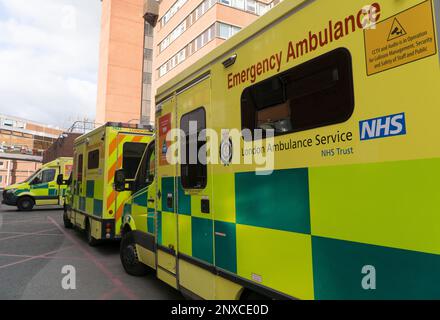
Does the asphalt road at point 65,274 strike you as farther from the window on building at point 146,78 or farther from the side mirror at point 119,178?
the window on building at point 146,78

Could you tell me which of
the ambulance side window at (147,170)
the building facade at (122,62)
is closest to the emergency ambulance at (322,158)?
the ambulance side window at (147,170)

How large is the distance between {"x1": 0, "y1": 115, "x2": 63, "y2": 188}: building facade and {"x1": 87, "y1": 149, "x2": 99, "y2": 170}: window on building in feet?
137

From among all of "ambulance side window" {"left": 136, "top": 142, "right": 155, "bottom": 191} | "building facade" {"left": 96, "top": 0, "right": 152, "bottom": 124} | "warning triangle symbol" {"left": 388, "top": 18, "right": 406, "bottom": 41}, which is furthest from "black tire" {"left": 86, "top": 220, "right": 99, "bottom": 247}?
"building facade" {"left": 96, "top": 0, "right": 152, "bottom": 124}

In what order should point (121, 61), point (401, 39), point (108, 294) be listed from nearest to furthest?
point (401, 39) → point (108, 294) → point (121, 61)

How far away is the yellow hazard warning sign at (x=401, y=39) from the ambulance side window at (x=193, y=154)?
5.93 ft

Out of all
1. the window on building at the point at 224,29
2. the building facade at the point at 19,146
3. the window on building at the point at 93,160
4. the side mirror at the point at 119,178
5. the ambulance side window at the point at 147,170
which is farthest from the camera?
the building facade at the point at 19,146

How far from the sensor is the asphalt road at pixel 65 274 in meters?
4.61

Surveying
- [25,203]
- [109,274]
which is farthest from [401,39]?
[25,203]

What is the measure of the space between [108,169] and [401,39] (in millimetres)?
6116

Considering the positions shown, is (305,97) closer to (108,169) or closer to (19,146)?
(108,169)

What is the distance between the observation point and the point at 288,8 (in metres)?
2.37

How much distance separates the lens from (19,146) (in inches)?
1913

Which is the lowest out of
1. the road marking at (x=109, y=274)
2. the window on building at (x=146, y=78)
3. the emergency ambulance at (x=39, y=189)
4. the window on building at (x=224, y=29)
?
the road marking at (x=109, y=274)

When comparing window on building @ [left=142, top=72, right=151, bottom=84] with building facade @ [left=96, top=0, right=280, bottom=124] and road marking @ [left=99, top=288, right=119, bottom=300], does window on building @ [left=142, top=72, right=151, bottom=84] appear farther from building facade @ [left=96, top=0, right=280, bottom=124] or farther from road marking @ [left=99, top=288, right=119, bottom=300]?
road marking @ [left=99, top=288, right=119, bottom=300]
